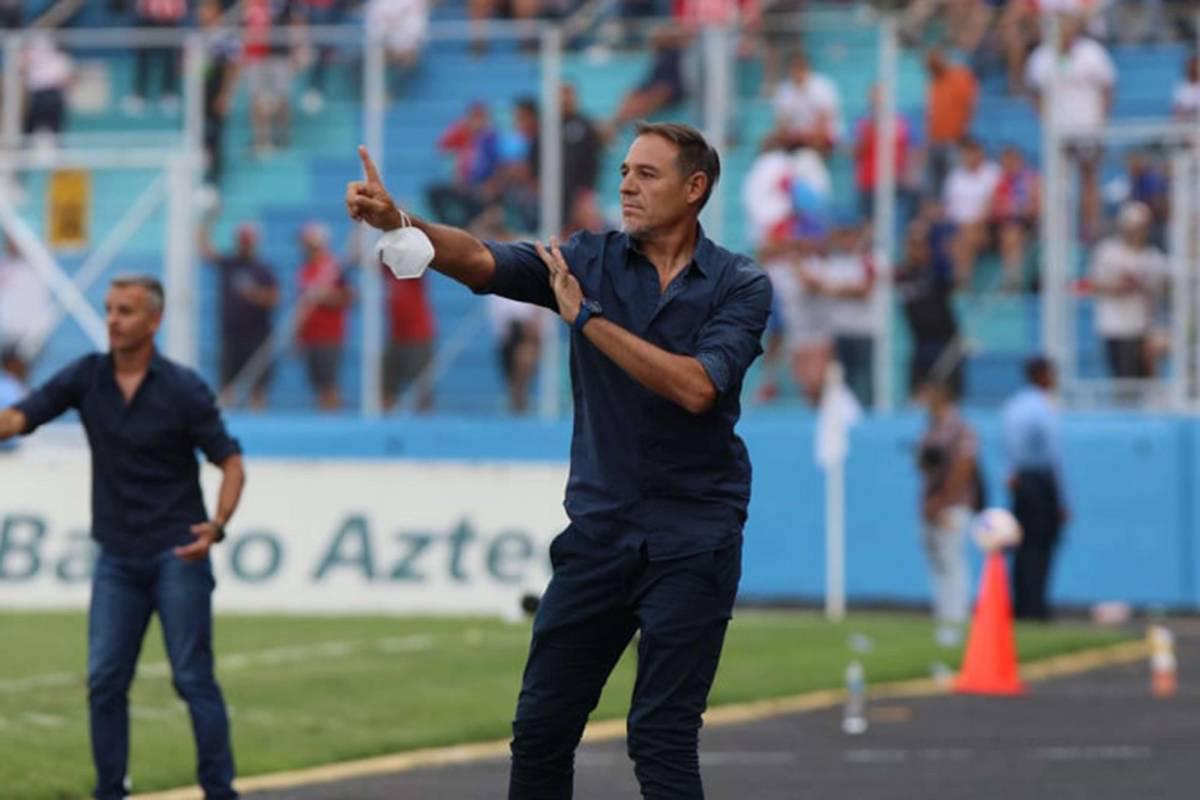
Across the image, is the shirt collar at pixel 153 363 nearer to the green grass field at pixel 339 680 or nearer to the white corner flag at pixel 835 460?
the green grass field at pixel 339 680

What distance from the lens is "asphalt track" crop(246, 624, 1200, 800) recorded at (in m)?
11.9

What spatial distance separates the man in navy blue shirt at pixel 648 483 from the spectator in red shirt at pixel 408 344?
1772cm

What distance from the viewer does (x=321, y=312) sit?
2575 cm

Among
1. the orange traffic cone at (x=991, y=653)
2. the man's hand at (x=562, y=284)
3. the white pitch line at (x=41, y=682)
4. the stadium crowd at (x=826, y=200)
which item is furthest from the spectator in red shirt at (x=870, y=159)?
the man's hand at (x=562, y=284)

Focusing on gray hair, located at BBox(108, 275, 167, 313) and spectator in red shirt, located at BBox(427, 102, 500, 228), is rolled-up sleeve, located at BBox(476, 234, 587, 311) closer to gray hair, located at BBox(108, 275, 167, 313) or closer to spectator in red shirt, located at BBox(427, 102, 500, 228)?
gray hair, located at BBox(108, 275, 167, 313)

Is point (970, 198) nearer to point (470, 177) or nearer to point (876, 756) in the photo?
point (470, 177)

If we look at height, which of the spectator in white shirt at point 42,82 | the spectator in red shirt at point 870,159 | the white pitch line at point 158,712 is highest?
the spectator in white shirt at point 42,82

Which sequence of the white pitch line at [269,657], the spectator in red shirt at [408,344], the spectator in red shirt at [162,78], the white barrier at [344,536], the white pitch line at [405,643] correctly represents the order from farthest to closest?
the spectator in red shirt at [162,78] → the spectator in red shirt at [408,344] → the white barrier at [344,536] → the white pitch line at [405,643] → the white pitch line at [269,657]

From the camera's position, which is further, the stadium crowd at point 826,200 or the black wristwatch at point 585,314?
the stadium crowd at point 826,200

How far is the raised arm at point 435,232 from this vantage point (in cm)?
716

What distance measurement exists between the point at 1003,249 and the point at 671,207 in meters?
17.7

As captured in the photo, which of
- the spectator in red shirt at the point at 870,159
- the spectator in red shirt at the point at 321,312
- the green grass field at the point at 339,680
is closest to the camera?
the green grass field at the point at 339,680

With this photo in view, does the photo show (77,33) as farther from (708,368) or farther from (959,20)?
(708,368)

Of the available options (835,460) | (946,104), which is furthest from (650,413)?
(946,104)
